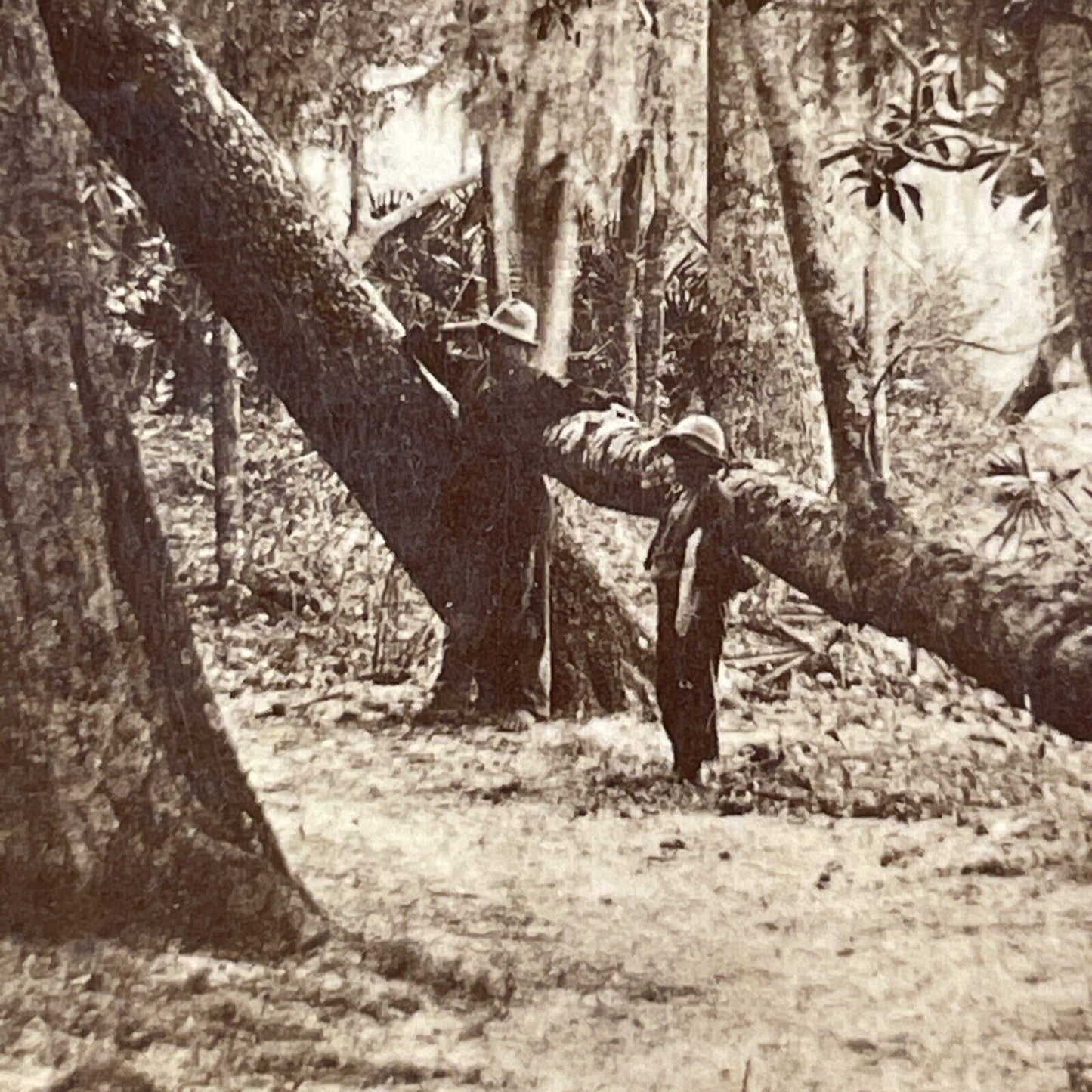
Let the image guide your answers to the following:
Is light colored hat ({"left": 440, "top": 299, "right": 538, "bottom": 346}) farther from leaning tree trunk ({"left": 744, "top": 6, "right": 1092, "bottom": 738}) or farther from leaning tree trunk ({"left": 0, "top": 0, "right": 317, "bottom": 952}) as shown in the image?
leaning tree trunk ({"left": 0, "top": 0, "right": 317, "bottom": 952})

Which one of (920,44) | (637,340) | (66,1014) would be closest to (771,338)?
(637,340)

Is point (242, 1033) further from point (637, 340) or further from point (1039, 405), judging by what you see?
point (1039, 405)

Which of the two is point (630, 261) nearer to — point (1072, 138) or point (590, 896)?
point (1072, 138)

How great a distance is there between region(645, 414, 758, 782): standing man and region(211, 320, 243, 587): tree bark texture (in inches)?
32.2

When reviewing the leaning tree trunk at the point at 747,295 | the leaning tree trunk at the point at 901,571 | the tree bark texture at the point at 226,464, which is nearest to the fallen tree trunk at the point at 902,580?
the leaning tree trunk at the point at 901,571

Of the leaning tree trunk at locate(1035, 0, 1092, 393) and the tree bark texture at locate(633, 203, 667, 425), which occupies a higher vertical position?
the leaning tree trunk at locate(1035, 0, 1092, 393)

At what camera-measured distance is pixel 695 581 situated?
250 centimetres

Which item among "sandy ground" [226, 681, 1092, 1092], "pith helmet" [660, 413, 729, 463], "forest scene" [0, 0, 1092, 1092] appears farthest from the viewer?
"pith helmet" [660, 413, 729, 463]

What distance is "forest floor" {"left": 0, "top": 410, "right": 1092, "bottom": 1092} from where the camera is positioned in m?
2.29

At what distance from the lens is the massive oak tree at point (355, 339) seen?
2463 mm

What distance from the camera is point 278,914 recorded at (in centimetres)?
246

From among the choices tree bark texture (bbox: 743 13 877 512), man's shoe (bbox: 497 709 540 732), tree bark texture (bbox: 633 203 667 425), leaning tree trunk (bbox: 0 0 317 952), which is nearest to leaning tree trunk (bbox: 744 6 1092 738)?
tree bark texture (bbox: 743 13 877 512)

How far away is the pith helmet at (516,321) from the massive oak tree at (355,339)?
0.14m

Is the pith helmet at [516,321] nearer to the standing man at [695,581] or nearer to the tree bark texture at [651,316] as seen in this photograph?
the tree bark texture at [651,316]
